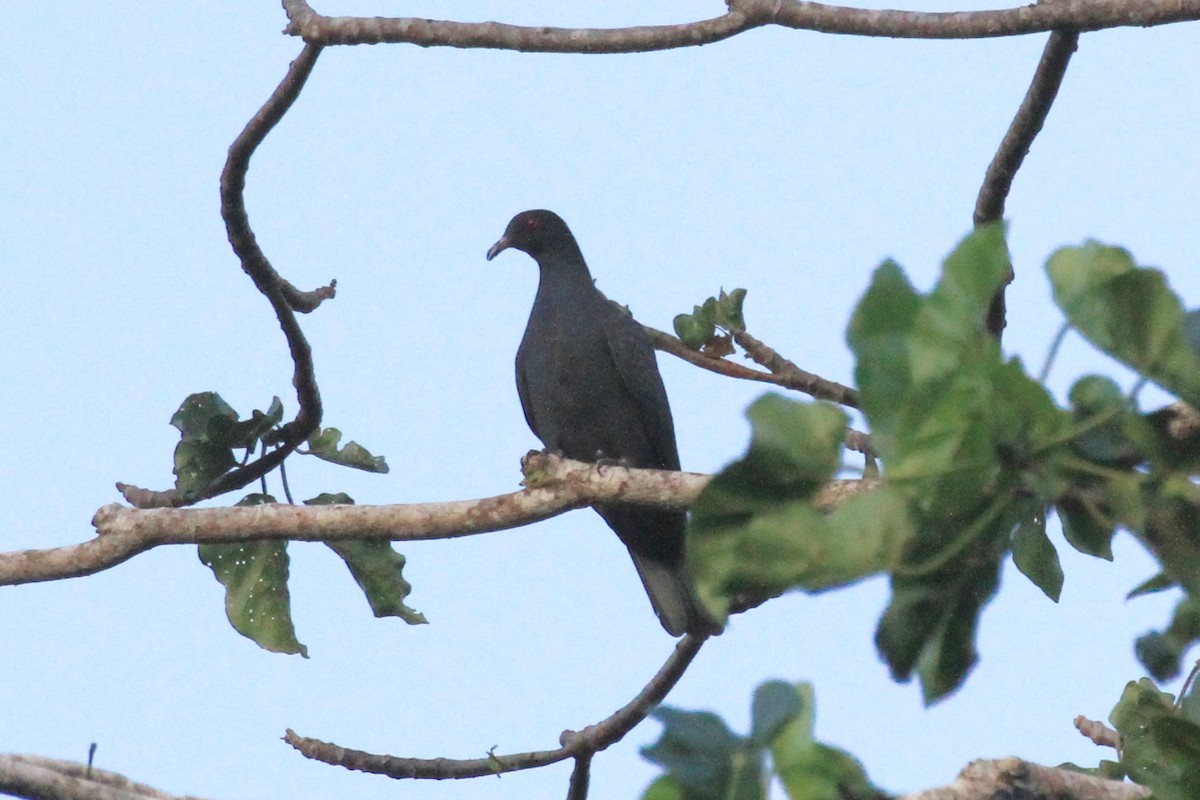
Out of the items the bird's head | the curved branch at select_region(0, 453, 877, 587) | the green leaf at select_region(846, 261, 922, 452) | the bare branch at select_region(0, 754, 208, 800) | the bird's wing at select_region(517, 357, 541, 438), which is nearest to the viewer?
the green leaf at select_region(846, 261, 922, 452)

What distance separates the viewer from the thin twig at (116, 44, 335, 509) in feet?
13.0

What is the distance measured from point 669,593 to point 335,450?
5.53 feet

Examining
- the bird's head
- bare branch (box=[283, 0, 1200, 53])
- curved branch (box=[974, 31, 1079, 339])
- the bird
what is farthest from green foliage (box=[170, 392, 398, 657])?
the bird's head

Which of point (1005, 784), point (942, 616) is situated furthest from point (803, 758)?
point (1005, 784)

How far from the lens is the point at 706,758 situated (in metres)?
1.29

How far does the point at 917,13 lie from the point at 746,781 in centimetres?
290

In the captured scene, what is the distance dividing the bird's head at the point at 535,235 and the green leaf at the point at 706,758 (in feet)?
18.0

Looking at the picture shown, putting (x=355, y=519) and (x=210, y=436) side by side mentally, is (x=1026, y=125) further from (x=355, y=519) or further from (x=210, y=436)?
(x=210, y=436)

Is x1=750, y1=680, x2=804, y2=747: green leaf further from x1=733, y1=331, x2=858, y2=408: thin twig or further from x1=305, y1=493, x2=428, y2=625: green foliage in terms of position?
x1=733, y1=331, x2=858, y2=408: thin twig

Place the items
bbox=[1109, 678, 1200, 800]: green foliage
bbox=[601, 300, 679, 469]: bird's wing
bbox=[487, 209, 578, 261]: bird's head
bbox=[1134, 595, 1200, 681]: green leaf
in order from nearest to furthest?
bbox=[1109, 678, 1200, 800]: green foliage → bbox=[1134, 595, 1200, 681]: green leaf → bbox=[601, 300, 679, 469]: bird's wing → bbox=[487, 209, 578, 261]: bird's head

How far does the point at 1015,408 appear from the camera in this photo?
1.14m

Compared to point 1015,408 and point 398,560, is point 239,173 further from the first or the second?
point 1015,408

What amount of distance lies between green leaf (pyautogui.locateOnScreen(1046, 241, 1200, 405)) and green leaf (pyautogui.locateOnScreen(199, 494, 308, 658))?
11.8 ft

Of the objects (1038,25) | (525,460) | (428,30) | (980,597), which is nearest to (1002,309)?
(1038,25)
